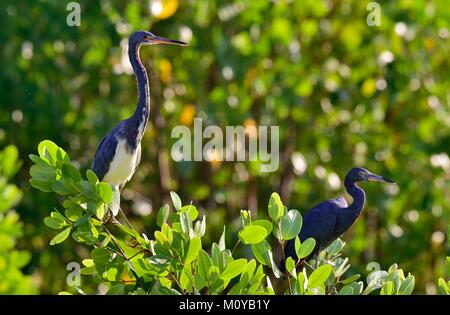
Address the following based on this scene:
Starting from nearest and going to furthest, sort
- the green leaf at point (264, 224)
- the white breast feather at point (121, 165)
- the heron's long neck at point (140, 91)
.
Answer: the green leaf at point (264, 224)
the heron's long neck at point (140, 91)
the white breast feather at point (121, 165)

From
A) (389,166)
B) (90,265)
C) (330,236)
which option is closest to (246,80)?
(389,166)

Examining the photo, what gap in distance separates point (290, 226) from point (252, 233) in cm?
15

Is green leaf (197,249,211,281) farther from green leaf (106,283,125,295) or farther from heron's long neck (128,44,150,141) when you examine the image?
heron's long neck (128,44,150,141)

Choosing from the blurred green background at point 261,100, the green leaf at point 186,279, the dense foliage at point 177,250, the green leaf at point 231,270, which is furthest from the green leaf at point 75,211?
the blurred green background at point 261,100

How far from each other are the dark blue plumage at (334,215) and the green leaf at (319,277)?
76 cm

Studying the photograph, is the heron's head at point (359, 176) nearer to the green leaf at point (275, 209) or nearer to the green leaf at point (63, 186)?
the green leaf at point (275, 209)

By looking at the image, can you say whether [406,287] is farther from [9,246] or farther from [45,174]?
[9,246]

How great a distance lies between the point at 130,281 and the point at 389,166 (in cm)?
577

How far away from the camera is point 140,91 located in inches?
179

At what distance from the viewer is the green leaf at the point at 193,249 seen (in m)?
3.49

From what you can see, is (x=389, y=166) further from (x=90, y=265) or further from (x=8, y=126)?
(x=90, y=265)

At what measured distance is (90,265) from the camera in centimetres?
378

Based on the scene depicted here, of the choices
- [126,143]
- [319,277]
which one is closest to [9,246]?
[126,143]

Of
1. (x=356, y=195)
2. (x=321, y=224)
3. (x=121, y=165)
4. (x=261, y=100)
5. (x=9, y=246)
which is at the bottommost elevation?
(x=9, y=246)
